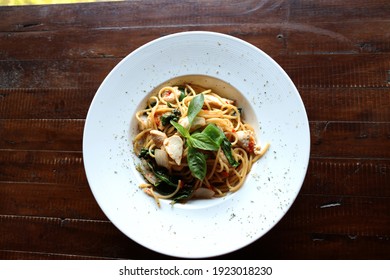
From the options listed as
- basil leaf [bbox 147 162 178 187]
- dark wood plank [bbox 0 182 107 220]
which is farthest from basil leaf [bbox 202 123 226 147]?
dark wood plank [bbox 0 182 107 220]

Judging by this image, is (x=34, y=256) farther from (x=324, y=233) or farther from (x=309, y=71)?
(x=309, y=71)

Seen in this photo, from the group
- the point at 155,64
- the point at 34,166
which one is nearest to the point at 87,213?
the point at 34,166

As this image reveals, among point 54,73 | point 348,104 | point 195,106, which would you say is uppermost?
point 54,73

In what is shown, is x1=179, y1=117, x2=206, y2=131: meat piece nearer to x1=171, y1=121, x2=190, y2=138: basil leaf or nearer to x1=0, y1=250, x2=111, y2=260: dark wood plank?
x1=171, y1=121, x2=190, y2=138: basil leaf

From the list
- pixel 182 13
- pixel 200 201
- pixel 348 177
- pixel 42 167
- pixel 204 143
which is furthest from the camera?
pixel 182 13

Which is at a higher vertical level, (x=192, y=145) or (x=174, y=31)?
(x=174, y=31)

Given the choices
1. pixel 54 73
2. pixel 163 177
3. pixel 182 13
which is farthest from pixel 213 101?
pixel 54 73

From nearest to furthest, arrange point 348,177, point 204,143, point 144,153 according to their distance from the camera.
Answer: point 204,143
point 144,153
point 348,177
